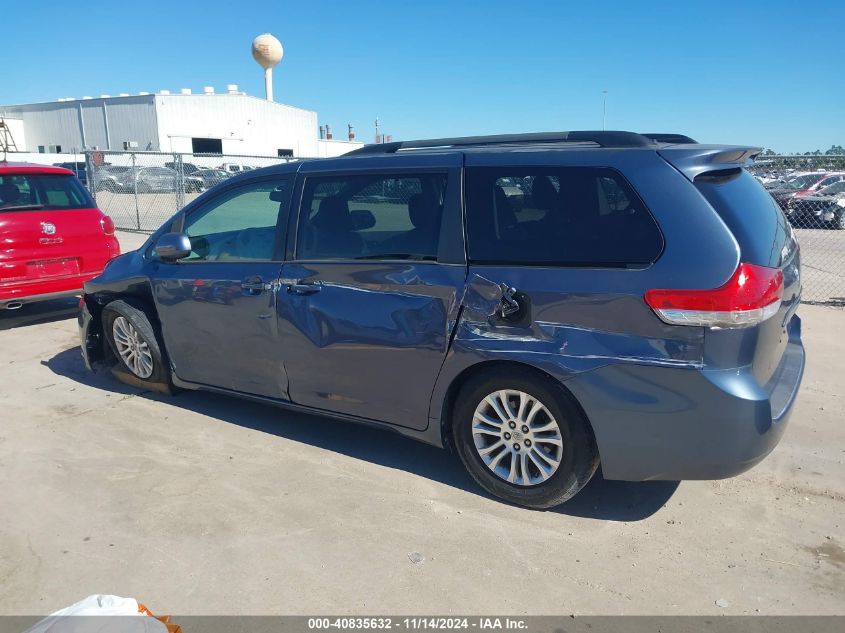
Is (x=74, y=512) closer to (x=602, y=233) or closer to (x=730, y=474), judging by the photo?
(x=602, y=233)

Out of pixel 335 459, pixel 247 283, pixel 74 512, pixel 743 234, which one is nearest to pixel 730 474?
pixel 743 234

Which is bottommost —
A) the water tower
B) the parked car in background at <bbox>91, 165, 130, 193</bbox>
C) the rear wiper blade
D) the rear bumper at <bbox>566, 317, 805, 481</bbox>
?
the rear bumper at <bbox>566, 317, 805, 481</bbox>

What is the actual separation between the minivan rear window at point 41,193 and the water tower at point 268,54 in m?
53.7

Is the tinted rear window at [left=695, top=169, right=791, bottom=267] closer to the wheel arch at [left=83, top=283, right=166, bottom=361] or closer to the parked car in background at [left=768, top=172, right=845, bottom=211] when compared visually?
the wheel arch at [left=83, top=283, right=166, bottom=361]

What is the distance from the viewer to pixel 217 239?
4.45 m

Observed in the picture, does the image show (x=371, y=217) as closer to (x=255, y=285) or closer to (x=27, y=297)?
(x=255, y=285)

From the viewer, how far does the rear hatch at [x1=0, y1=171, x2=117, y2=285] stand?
6523 millimetres

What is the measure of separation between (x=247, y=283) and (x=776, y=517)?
10.5 feet

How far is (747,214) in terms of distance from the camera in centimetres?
295

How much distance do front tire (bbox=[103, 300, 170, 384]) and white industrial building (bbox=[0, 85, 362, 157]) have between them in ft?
140

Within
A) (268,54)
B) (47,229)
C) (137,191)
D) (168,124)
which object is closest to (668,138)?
(47,229)

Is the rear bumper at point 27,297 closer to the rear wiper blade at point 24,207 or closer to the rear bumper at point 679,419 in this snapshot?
the rear wiper blade at point 24,207

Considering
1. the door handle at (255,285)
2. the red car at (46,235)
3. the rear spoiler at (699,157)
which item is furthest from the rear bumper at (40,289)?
the rear spoiler at (699,157)

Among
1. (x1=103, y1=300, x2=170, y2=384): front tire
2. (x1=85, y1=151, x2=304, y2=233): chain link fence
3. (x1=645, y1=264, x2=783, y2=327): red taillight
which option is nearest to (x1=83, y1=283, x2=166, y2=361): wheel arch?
(x1=103, y1=300, x2=170, y2=384): front tire
